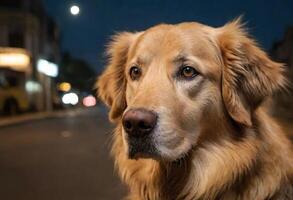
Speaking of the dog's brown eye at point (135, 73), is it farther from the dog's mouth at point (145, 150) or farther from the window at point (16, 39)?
the window at point (16, 39)

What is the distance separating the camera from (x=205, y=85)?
3.85m

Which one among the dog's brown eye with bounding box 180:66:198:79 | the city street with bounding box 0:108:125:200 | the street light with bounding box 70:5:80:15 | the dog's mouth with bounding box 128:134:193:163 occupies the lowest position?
the street light with bounding box 70:5:80:15

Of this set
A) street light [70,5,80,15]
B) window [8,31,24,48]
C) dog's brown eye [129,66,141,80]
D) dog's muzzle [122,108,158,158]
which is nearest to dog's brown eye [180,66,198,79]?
dog's brown eye [129,66,141,80]

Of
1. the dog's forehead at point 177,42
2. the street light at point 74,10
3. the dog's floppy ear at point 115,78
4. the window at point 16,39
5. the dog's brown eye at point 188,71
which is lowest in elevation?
the window at point 16,39

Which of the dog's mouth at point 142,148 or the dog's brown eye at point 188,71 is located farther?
the dog's brown eye at point 188,71

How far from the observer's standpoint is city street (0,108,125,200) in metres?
8.22

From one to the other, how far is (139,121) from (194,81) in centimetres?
56

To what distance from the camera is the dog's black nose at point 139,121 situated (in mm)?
3408

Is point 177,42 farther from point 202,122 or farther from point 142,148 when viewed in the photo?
point 142,148

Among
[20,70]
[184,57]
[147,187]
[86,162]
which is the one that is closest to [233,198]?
[147,187]

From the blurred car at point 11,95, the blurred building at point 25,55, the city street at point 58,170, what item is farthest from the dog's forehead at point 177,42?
the blurred building at point 25,55

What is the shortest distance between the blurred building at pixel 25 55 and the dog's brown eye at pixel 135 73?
2910 centimetres

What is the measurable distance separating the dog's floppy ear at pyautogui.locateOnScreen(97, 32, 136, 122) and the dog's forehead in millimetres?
332

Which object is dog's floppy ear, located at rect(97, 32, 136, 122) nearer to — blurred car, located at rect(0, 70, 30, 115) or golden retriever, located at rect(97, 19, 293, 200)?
golden retriever, located at rect(97, 19, 293, 200)
